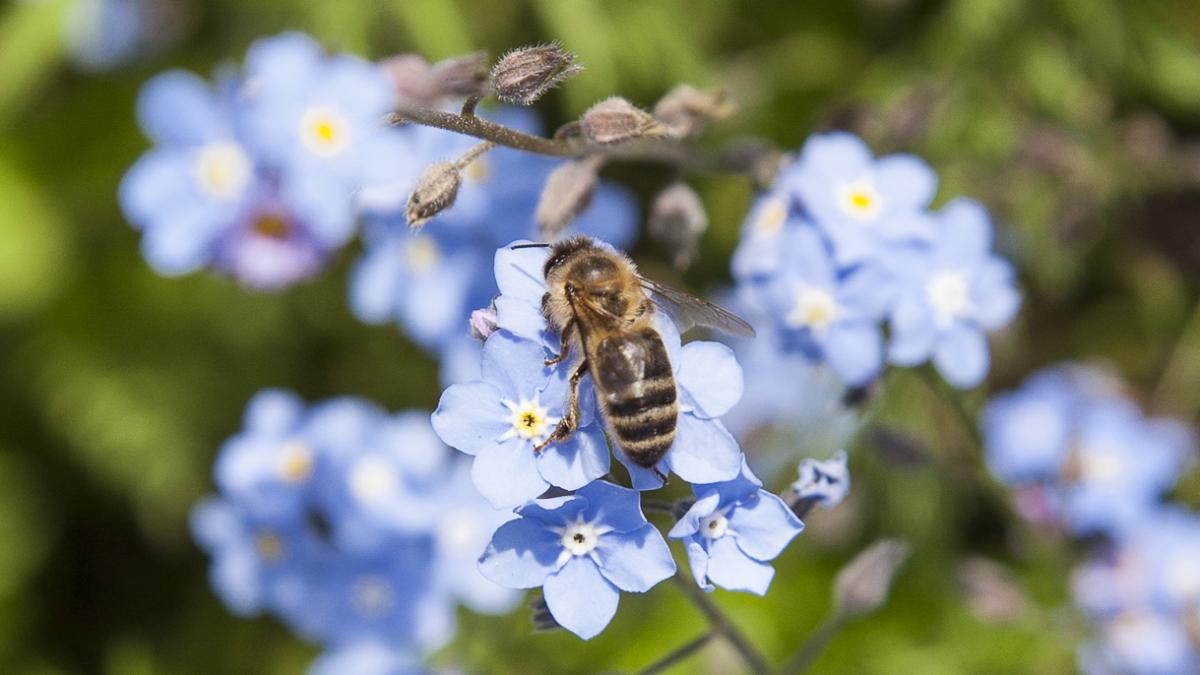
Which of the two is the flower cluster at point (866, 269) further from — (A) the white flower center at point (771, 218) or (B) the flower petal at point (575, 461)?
(B) the flower petal at point (575, 461)

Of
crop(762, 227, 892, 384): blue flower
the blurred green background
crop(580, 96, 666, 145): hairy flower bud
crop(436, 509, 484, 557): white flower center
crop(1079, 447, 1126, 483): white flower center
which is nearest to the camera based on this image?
crop(580, 96, 666, 145): hairy flower bud

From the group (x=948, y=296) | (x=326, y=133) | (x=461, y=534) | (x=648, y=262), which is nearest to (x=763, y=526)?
(x=948, y=296)

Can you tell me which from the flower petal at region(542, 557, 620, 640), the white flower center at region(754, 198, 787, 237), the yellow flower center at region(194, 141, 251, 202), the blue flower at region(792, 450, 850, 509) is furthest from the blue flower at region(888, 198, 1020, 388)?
the yellow flower center at region(194, 141, 251, 202)

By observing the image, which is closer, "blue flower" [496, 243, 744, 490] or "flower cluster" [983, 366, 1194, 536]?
"blue flower" [496, 243, 744, 490]

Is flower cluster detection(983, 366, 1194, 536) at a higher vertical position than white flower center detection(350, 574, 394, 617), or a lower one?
higher

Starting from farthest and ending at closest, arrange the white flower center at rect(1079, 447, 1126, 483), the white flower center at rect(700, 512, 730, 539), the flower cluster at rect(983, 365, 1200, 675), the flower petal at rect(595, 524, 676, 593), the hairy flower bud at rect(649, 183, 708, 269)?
the white flower center at rect(1079, 447, 1126, 483) < the flower cluster at rect(983, 365, 1200, 675) < the hairy flower bud at rect(649, 183, 708, 269) < the white flower center at rect(700, 512, 730, 539) < the flower petal at rect(595, 524, 676, 593)

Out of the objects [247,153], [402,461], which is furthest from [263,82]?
[402,461]

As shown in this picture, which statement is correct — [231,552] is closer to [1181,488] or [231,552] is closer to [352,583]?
[352,583]

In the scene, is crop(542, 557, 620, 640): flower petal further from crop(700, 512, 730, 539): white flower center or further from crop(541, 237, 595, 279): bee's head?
crop(541, 237, 595, 279): bee's head
